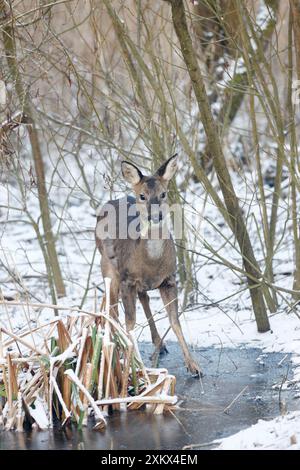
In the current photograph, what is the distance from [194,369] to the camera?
7734 millimetres

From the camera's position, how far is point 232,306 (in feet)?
33.2

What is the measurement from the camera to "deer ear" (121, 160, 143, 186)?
8.28m

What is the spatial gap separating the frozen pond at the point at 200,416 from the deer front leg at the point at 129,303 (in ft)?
2.52

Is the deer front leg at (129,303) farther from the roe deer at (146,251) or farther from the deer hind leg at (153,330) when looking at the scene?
the deer hind leg at (153,330)

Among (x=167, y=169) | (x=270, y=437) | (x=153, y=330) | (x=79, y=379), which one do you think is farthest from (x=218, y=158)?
(x=270, y=437)

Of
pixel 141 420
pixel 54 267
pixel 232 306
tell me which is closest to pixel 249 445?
pixel 141 420

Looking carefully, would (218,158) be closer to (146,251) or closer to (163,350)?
(146,251)

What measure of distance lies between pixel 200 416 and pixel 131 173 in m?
2.73

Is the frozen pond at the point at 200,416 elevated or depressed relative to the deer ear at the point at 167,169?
depressed

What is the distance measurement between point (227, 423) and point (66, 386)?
1.19 m

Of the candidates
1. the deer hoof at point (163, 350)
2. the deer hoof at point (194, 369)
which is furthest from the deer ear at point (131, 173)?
the deer hoof at point (194, 369)

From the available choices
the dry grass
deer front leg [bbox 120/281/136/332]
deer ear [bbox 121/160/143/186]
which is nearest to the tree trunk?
deer ear [bbox 121/160/143/186]

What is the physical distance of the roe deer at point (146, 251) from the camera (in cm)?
820

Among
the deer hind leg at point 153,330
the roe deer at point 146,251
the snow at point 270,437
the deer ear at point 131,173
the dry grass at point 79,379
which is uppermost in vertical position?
the deer ear at point 131,173
